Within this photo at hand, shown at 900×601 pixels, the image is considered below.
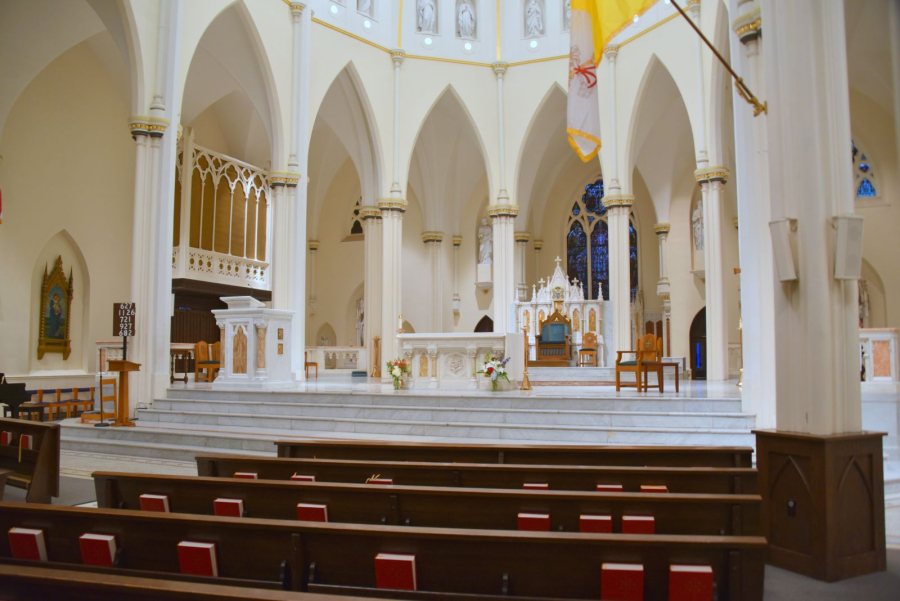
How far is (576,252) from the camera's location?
76.0 feet

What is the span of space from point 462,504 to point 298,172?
11783 mm

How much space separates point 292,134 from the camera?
14.4m

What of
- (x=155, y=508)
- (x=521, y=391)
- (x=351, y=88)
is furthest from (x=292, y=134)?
(x=155, y=508)

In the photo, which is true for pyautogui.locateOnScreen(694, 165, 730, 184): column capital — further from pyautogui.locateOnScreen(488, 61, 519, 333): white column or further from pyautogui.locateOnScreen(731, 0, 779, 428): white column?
pyautogui.locateOnScreen(731, 0, 779, 428): white column

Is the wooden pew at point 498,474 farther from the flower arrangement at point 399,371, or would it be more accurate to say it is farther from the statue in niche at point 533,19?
the statue in niche at point 533,19

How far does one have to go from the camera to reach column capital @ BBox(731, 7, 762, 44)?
7.23 meters

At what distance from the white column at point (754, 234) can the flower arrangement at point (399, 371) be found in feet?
17.1

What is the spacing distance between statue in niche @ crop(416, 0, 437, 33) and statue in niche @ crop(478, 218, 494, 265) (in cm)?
665

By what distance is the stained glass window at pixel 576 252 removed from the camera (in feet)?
75.6

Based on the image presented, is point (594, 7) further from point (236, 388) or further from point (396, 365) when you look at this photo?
point (236, 388)

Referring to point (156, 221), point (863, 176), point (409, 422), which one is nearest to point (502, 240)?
point (863, 176)

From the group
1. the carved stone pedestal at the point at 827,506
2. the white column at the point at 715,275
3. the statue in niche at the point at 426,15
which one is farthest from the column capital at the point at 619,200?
the carved stone pedestal at the point at 827,506

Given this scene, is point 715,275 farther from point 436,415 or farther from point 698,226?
point 436,415

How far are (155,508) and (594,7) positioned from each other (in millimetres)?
6154
